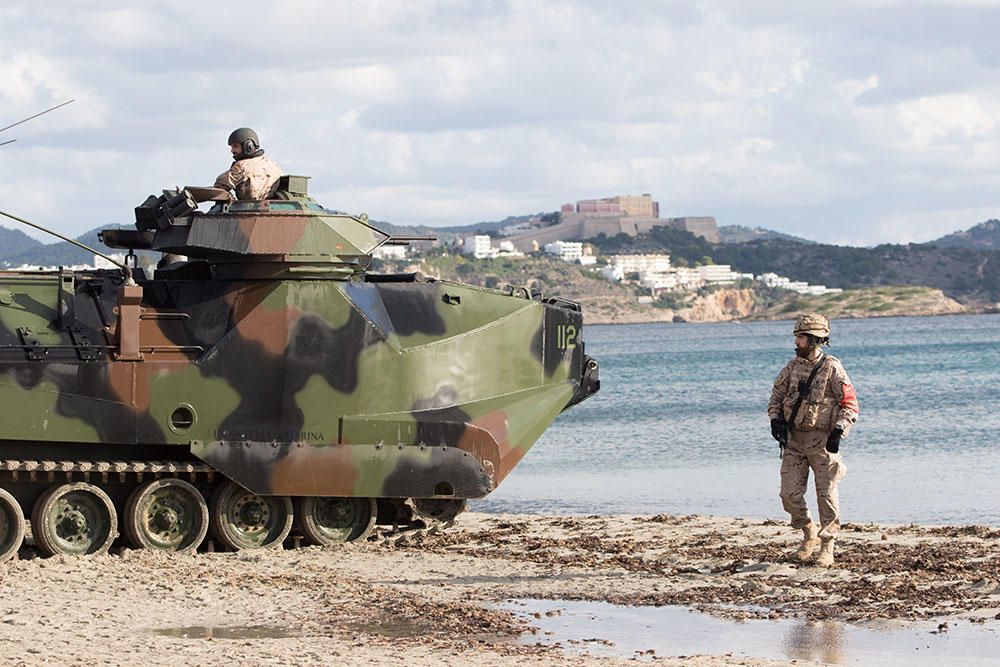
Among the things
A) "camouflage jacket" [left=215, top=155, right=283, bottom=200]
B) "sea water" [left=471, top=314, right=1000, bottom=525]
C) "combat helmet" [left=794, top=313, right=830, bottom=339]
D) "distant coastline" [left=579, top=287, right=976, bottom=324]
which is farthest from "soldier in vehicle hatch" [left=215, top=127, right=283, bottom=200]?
"distant coastline" [left=579, top=287, right=976, bottom=324]

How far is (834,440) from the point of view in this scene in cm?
1506

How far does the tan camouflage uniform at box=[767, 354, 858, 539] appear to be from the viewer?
1517cm

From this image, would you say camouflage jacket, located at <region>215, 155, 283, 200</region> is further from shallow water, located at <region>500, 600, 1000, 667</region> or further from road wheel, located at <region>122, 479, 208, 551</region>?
shallow water, located at <region>500, 600, 1000, 667</region>

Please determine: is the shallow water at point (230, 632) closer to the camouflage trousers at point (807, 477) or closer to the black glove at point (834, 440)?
the camouflage trousers at point (807, 477)

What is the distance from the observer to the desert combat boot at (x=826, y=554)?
15188mm

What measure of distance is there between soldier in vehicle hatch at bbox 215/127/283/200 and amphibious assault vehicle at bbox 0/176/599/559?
16 cm

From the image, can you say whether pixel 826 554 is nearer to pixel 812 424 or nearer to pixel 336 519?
pixel 812 424

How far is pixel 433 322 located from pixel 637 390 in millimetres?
46467

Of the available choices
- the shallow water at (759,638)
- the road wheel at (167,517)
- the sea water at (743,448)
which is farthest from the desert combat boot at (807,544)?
the sea water at (743,448)

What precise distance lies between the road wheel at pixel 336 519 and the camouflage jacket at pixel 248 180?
2.82 m

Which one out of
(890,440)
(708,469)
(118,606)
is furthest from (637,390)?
(118,606)

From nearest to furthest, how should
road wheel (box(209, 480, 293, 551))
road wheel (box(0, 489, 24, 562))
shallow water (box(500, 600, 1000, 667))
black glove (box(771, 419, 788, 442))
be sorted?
1. shallow water (box(500, 600, 1000, 667))
2. black glove (box(771, 419, 788, 442))
3. road wheel (box(0, 489, 24, 562))
4. road wheel (box(209, 480, 293, 551))

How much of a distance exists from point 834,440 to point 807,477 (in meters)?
0.42

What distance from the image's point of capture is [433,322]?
17.3m
